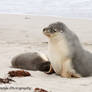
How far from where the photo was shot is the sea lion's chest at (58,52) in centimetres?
571

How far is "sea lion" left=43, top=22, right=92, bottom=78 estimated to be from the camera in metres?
5.70

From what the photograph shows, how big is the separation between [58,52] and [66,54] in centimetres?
16

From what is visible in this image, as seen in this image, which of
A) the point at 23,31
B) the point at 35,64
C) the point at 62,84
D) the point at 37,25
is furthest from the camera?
the point at 37,25

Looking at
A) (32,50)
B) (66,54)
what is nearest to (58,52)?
(66,54)

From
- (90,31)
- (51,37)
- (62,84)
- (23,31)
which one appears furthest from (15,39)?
(62,84)

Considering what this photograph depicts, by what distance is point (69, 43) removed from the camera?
575 centimetres

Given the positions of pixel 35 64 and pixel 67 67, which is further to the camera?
pixel 35 64

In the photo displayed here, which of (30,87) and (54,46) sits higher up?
(54,46)

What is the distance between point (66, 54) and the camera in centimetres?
570

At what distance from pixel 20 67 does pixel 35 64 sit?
350mm

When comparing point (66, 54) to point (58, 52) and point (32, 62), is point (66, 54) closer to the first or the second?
point (58, 52)

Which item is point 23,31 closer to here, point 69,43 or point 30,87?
point 69,43

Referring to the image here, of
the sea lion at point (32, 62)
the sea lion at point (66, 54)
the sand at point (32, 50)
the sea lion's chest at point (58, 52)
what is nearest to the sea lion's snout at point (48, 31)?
the sea lion at point (66, 54)

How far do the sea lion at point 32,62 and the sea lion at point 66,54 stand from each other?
676 mm
